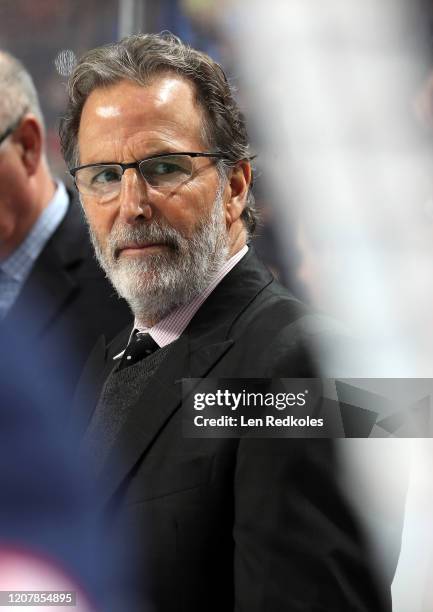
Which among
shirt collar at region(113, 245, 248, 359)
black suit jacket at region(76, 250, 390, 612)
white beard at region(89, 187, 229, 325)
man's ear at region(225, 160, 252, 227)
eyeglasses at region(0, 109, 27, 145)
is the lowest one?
black suit jacket at region(76, 250, 390, 612)

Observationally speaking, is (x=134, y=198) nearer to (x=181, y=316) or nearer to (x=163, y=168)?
(x=163, y=168)

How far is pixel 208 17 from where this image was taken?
1186mm

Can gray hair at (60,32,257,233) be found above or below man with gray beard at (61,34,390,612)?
above

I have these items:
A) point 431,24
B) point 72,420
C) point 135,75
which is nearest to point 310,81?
point 431,24

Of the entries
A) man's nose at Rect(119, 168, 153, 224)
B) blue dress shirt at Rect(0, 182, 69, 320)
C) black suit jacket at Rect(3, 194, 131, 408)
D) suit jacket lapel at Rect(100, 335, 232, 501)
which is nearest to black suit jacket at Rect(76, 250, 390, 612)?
suit jacket lapel at Rect(100, 335, 232, 501)

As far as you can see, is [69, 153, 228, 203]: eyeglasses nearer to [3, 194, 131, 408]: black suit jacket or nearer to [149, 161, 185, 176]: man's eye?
[149, 161, 185, 176]: man's eye

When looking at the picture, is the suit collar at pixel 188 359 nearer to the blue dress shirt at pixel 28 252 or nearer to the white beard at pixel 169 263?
the white beard at pixel 169 263

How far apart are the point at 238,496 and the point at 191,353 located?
0.20 m

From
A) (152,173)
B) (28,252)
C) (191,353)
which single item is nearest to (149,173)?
(152,173)

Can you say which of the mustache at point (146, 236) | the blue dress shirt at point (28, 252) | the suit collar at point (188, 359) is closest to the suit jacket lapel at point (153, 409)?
the suit collar at point (188, 359)

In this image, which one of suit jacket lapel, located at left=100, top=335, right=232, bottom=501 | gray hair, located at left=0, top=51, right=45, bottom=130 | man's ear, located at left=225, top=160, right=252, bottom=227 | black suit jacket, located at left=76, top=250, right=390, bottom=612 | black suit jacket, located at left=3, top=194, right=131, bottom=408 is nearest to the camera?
black suit jacket, located at left=76, top=250, right=390, bottom=612

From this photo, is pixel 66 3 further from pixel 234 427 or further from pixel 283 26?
pixel 234 427

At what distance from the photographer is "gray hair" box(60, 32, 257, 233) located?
996 millimetres

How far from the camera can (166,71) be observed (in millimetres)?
992
